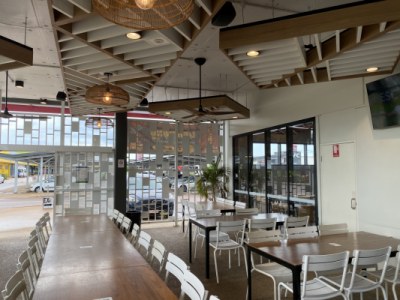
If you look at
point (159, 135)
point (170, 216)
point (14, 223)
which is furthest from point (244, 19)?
point (14, 223)

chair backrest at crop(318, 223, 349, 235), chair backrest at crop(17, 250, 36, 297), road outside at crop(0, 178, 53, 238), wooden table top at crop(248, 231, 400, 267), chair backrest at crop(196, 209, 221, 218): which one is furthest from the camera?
road outside at crop(0, 178, 53, 238)

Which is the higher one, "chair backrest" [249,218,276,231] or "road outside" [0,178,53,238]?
"chair backrest" [249,218,276,231]

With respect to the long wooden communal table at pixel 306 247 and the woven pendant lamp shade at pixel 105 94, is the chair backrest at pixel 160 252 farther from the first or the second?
the woven pendant lamp shade at pixel 105 94

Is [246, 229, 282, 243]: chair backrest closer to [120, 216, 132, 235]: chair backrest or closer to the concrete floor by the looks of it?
[120, 216, 132, 235]: chair backrest

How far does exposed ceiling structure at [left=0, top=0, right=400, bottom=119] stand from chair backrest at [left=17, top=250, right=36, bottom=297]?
2.13 metres

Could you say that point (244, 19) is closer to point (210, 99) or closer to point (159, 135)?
point (210, 99)

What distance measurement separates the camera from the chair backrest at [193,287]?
217 cm

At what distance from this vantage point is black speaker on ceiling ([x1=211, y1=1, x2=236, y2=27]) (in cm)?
355

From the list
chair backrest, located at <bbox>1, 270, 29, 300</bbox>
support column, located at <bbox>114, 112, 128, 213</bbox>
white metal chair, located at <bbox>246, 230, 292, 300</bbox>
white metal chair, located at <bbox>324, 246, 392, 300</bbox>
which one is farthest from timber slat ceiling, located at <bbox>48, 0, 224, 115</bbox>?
support column, located at <bbox>114, 112, 128, 213</bbox>

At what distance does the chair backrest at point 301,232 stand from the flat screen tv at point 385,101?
2055mm

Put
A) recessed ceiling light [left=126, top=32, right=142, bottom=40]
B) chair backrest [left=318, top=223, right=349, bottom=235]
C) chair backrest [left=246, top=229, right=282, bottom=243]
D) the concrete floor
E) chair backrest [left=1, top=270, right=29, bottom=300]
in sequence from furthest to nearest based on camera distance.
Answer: the concrete floor, chair backrest [left=318, top=223, right=349, bottom=235], chair backrest [left=246, top=229, right=282, bottom=243], recessed ceiling light [left=126, top=32, right=142, bottom=40], chair backrest [left=1, top=270, right=29, bottom=300]

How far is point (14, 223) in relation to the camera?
9391 millimetres

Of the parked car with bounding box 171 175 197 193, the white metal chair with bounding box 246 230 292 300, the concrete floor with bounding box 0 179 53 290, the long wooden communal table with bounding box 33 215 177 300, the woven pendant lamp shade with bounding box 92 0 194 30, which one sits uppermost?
the woven pendant lamp shade with bounding box 92 0 194 30

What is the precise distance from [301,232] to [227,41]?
2.92 meters
